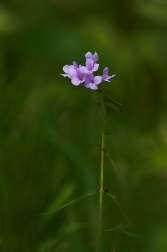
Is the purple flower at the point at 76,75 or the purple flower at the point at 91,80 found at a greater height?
the purple flower at the point at 76,75

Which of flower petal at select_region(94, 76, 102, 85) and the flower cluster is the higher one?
the flower cluster

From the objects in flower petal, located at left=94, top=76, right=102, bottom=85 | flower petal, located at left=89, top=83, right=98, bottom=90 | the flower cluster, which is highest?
the flower cluster

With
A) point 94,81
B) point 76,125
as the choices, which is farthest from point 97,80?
point 76,125

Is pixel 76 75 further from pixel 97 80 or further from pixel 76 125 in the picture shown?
pixel 76 125

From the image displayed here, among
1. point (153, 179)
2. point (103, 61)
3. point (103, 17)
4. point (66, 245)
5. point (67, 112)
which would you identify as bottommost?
point (66, 245)

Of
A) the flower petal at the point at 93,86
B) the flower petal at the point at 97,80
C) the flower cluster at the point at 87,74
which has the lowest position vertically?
the flower petal at the point at 93,86

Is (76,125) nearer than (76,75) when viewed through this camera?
No

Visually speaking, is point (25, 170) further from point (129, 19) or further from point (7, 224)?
point (129, 19)

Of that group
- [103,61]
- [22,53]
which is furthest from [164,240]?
[22,53]
